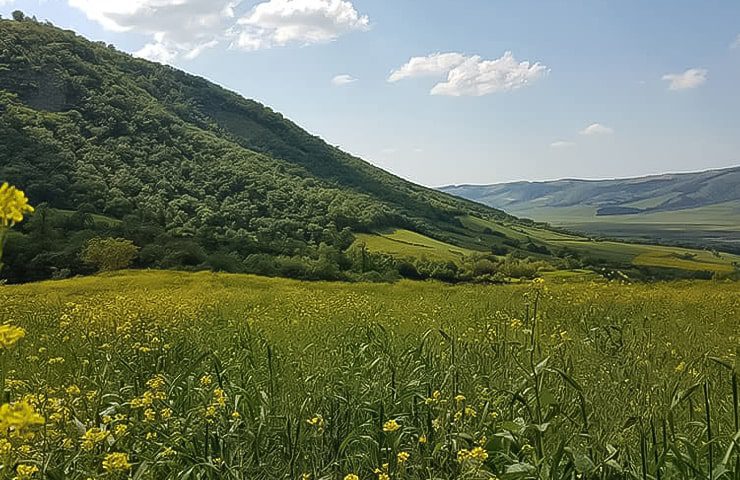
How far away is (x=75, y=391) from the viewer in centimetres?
351

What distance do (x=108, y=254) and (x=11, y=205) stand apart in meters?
56.1

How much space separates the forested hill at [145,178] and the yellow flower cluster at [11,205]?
56.4 metres

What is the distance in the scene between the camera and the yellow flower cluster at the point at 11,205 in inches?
64.7

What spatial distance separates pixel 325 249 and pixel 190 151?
205 feet

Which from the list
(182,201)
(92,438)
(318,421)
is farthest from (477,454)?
(182,201)

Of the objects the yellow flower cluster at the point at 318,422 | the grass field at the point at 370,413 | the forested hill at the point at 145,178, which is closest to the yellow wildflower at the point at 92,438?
the grass field at the point at 370,413

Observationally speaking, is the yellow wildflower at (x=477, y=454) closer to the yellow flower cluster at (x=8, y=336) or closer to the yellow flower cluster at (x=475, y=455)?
the yellow flower cluster at (x=475, y=455)

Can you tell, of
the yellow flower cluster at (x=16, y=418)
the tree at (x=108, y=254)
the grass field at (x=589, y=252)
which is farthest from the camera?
the grass field at (x=589, y=252)

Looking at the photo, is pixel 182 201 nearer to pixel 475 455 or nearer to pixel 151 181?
pixel 151 181

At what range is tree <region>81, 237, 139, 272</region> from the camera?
50875 mm

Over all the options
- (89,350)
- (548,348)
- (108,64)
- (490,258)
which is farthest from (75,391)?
(108,64)

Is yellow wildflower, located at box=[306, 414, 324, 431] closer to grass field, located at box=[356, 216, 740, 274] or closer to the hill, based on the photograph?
the hill

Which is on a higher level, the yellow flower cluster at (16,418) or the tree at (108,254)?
the yellow flower cluster at (16,418)

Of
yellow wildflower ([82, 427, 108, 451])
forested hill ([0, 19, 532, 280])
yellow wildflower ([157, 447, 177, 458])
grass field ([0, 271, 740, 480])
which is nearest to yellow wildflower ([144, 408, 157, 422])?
grass field ([0, 271, 740, 480])
